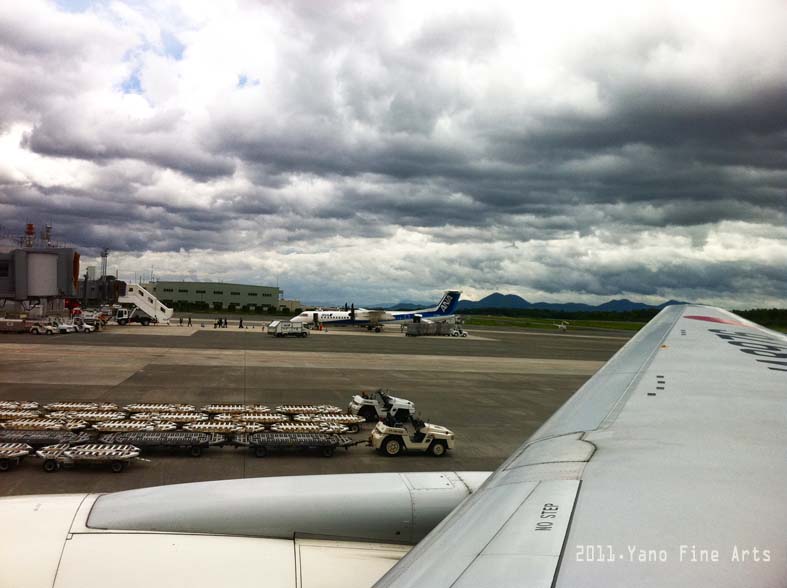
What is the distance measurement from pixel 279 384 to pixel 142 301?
5964cm

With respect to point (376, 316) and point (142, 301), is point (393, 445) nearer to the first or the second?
point (376, 316)

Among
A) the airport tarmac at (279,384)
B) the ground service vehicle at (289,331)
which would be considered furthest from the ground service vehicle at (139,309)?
the ground service vehicle at (289,331)

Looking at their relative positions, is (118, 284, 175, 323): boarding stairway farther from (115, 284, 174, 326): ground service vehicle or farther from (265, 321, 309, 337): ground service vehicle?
(265, 321, 309, 337): ground service vehicle

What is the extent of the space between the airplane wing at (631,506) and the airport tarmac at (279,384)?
1343cm

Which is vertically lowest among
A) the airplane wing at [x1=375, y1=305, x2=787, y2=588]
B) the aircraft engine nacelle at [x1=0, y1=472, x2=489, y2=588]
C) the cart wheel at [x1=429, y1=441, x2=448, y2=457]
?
the cart wheel at [x1=429, y1=441, x2=448, y2=457]

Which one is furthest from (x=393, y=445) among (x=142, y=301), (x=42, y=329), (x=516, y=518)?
(x=142, y=301)

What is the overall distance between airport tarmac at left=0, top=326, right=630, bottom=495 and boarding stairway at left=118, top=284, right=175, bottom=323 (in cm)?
2419

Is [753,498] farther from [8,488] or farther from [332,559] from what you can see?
[8,488]

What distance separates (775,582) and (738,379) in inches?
221

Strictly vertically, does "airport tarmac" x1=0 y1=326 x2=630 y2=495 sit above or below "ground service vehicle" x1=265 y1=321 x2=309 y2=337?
below

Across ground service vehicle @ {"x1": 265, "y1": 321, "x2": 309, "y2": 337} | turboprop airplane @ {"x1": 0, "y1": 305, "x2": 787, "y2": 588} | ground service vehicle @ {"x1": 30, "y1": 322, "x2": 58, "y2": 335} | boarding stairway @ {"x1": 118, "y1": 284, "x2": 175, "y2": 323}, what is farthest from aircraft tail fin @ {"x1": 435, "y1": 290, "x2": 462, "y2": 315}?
turboprop airplane @ {"x1": 0, "y1": 305, "x2": 787, "y2": 588}

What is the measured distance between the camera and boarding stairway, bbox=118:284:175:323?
82250 millimetres

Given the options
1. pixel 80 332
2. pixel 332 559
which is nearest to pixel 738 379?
pixel 332 559

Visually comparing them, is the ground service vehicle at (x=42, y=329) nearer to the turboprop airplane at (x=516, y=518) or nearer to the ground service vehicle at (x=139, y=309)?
the ground service vehicle at (x=139, y=309)
